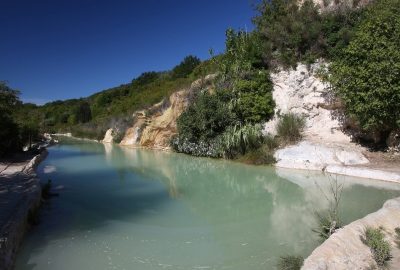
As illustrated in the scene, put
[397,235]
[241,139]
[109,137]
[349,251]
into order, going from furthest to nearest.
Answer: [109,137] → [241,139] → [397,235] → [349,251]

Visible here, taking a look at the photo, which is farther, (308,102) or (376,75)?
(308,102)

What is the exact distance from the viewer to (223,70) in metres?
22.1

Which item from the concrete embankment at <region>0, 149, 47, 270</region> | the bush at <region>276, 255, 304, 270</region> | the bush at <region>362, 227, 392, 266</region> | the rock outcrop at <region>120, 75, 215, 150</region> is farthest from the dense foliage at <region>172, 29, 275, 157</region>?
the bush at <region>276, 255, 304, 270</region>

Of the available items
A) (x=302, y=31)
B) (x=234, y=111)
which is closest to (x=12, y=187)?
(x=234, y=111)

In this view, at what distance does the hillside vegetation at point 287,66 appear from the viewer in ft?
45.9

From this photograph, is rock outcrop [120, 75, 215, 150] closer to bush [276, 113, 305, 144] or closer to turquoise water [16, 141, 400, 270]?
bush [276, 113, 305, 144]

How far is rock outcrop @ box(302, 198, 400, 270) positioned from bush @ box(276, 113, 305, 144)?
10776mm

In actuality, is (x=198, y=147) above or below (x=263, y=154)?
A: above

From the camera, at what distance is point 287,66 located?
2080 cm

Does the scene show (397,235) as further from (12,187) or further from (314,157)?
(12,187)

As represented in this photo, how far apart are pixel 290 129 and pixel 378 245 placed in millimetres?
12134

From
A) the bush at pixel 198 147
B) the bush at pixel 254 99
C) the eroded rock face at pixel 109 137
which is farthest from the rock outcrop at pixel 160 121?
the eroded rock face at pixel 109 137

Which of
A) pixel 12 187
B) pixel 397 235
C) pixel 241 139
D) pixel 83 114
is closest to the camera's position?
pixel 397 235

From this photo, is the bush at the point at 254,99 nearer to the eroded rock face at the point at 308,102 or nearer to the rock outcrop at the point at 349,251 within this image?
the eroded rock face at the point at 308,102
